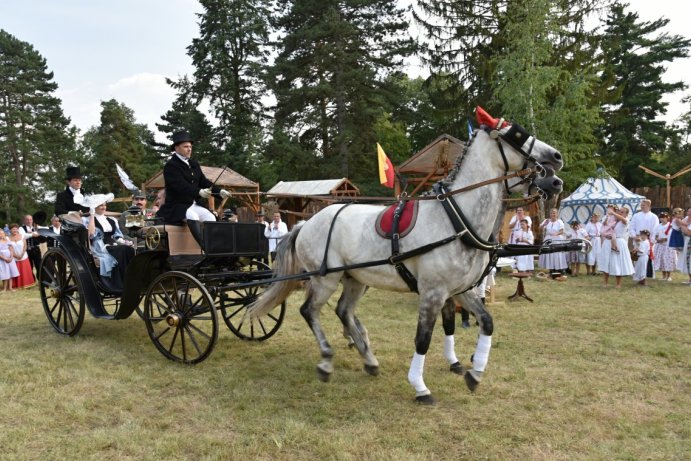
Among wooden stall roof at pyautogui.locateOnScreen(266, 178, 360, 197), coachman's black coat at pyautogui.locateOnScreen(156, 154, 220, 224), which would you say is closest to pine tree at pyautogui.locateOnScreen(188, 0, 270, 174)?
wooden stall roof at pyautogui.locateOnScreen(266, 178, 360, 197)

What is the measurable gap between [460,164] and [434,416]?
2.16 m

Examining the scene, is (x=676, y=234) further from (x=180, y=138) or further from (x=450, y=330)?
(x=180, y=138)

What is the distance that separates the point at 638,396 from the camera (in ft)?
14.7

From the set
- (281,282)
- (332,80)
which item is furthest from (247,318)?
(332,80)

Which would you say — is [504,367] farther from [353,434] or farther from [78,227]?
[78,227]

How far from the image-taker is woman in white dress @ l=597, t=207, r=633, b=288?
11.6 metres

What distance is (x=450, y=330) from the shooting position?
203 inches

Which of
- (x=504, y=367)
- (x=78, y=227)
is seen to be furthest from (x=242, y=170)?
(x=504, y=367)

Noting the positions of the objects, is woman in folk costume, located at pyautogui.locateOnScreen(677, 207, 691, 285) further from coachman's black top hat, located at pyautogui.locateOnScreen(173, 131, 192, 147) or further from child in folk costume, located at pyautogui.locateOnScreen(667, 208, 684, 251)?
coachman's black top hat, located at pyautogui.locateOnScreen(173, 131, 192, 147)

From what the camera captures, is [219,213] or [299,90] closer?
[219,213]

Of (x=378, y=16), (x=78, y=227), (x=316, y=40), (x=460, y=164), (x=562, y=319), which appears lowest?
(x=562, y=319)

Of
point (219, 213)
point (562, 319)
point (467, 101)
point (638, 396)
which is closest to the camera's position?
point (638, 396)

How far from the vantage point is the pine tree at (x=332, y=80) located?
29.0 m

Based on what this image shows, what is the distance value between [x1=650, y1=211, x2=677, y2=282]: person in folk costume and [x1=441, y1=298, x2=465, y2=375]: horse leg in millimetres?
9534
